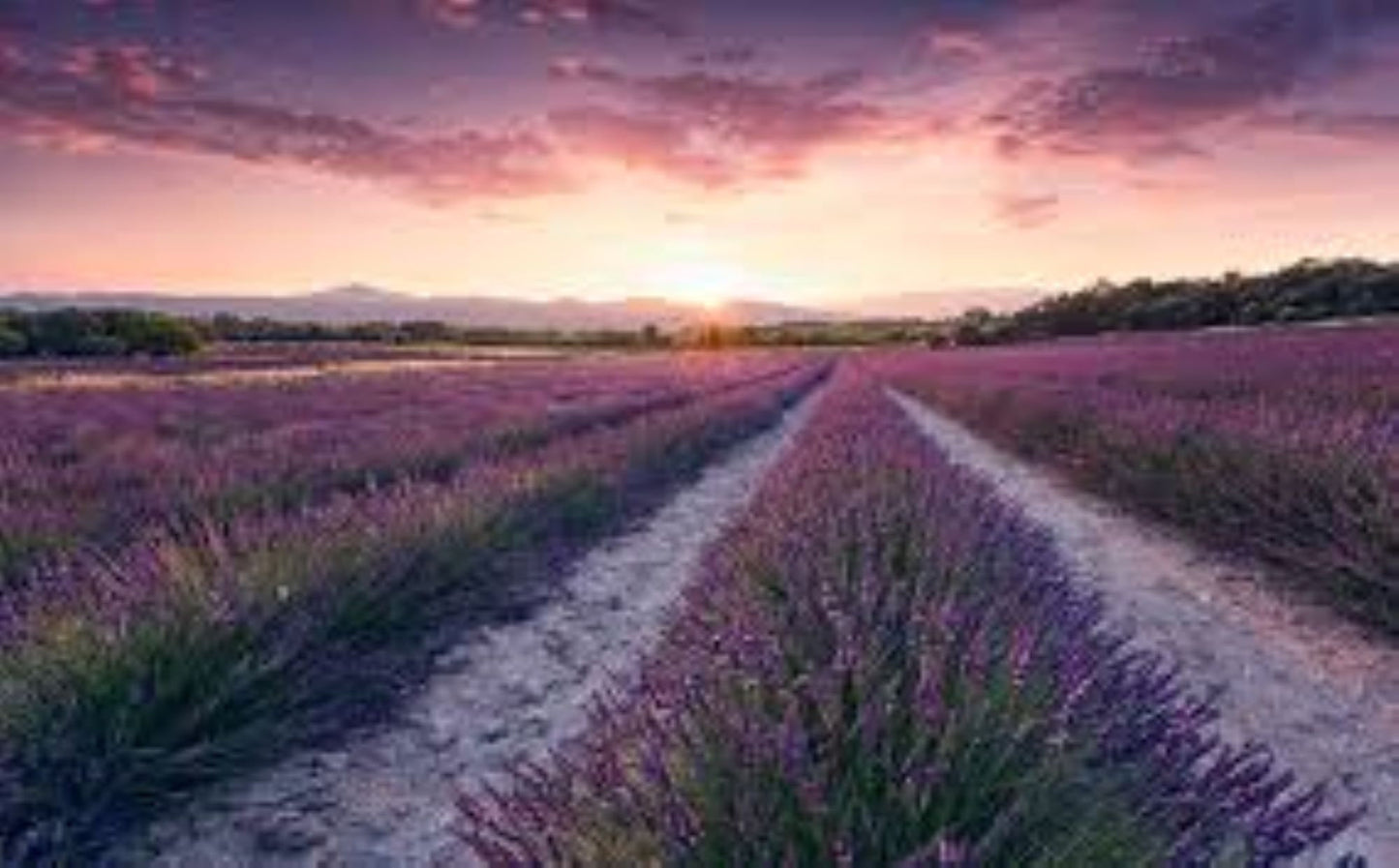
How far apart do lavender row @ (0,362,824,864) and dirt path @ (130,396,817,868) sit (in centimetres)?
15

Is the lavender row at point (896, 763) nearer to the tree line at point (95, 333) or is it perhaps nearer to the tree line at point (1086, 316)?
the tree line at point (1086, 316)

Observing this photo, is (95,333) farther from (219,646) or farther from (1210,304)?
(219,646)

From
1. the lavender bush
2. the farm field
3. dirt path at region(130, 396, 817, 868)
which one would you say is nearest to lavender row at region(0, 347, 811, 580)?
the farm field

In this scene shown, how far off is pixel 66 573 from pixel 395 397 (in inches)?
631

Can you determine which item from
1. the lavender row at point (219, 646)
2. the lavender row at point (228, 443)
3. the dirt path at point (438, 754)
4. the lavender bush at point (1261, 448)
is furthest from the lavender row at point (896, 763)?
the lavender row at point (228, 443)

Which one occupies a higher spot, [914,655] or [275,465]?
[914,655]

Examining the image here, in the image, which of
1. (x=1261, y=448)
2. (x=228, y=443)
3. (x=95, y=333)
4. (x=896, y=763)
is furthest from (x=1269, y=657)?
(x=95, y=333)

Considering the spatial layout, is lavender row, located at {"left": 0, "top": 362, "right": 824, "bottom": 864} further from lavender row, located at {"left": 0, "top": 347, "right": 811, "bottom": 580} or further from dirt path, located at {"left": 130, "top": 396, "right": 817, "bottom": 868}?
lavender row, located at {"left": 0, "top": 347, "right": 811, "bottom": 580}

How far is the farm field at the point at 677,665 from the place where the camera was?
7.80ft

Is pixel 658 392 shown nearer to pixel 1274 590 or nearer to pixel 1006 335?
pixel 1274 590

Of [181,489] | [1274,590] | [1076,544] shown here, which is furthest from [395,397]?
[1274,590]

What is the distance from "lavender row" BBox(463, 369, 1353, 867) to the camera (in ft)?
7.29

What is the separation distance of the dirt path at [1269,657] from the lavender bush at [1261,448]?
0.23 meters

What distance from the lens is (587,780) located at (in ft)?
8.54
